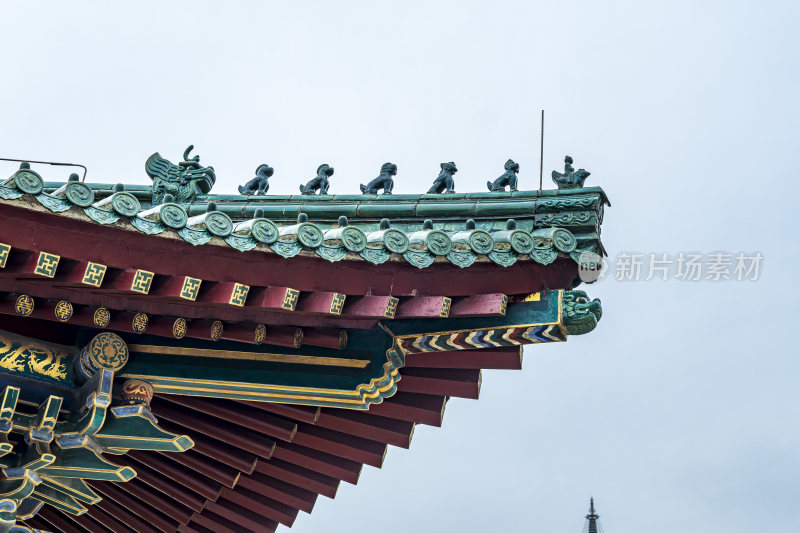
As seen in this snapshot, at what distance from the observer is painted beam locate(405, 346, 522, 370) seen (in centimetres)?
779

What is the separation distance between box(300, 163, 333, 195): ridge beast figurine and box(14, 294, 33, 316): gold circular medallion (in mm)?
2438

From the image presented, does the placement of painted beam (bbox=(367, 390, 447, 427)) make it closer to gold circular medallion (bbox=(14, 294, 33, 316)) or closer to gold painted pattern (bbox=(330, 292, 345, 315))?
gold painted pattern (bbox=(330, 292, 345, 315))

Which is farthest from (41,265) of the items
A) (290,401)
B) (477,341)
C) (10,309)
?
A: (477,341)

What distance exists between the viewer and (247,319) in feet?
24.8

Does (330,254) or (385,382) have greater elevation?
(330,254)

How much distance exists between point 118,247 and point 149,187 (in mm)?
2158

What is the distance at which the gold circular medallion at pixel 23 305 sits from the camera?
7156 millimetres

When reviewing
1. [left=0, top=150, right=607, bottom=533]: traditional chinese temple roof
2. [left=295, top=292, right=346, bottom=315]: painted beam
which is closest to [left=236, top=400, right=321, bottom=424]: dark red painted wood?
[left=0, top=150, right=607, bottom=533]: traditional chinese temple roof

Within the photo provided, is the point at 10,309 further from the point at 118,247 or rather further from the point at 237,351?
the point at 237,351

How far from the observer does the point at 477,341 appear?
7453 mm

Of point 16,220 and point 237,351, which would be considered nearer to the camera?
point 16,220

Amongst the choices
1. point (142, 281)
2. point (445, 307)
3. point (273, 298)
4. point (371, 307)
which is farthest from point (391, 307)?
point (142, 281)

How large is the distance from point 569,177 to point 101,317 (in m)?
3.30

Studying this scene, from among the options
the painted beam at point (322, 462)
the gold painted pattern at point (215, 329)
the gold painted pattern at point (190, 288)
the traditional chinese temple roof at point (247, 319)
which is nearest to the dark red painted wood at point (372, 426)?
the traditional chinese temple roof at point (247, 319)
